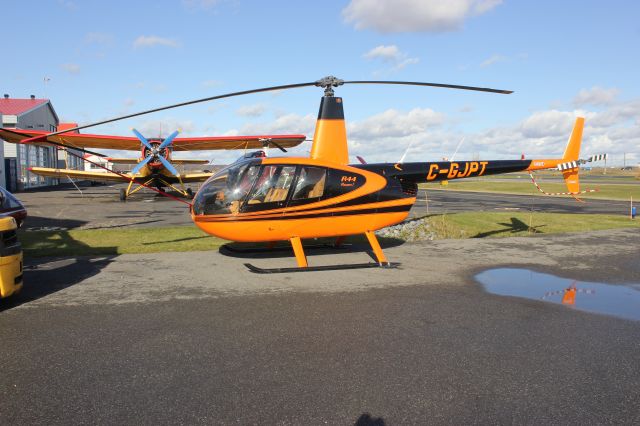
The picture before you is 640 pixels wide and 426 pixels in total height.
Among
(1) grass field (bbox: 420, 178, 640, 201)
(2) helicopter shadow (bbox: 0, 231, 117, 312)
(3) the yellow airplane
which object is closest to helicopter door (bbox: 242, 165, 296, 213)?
(2) helicopter shadow (bbox: 0, 231, 117, 312)

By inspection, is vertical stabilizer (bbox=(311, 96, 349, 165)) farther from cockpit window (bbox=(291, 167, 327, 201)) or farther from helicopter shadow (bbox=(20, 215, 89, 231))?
helicopter shadow (bbox=(20, 215, 89, 231))

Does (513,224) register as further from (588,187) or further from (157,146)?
(588,187)

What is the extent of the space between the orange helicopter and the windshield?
20 millimetres

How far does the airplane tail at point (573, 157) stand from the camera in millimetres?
12742

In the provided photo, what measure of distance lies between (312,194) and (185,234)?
6109 mm

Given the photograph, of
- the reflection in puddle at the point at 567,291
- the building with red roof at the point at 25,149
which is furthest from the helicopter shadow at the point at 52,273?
the building with red roof at the point at 25,149

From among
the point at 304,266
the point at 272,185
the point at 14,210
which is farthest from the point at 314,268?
the point at 14,210

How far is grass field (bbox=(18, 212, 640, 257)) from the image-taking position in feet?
35.6

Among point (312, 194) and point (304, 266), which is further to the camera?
point (312, 194)

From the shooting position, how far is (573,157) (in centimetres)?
1295

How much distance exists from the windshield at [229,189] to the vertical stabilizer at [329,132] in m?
1.66

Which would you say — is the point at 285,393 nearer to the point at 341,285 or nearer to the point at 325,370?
the point at 325,370

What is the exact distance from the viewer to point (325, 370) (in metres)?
4.28

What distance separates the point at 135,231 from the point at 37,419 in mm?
10997
